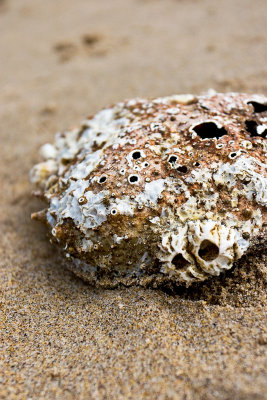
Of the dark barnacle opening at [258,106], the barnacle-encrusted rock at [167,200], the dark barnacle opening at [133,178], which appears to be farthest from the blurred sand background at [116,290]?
the dark barnacle opening at [258,106]

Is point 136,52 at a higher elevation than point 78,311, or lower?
higher

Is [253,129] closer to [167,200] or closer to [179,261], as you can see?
[167,200]

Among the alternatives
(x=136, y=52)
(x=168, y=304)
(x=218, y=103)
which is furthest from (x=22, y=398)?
(x=136, y=52)

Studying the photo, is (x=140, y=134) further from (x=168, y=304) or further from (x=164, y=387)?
(x=164, y=387)

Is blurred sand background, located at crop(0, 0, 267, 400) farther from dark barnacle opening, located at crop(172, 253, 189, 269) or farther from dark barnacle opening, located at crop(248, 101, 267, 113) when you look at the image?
dark barnacle opening, located at crop(248, 101, 267, 113)

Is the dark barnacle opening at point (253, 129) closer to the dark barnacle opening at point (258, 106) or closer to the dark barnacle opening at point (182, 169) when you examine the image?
the dark barnacle opening at point (258, 106)

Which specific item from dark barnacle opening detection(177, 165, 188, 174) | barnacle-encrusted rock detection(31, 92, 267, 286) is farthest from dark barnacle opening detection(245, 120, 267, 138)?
dark barnacle opening detection(177, 165, 188, 174)

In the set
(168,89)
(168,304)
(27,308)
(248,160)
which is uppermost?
(248,160)
